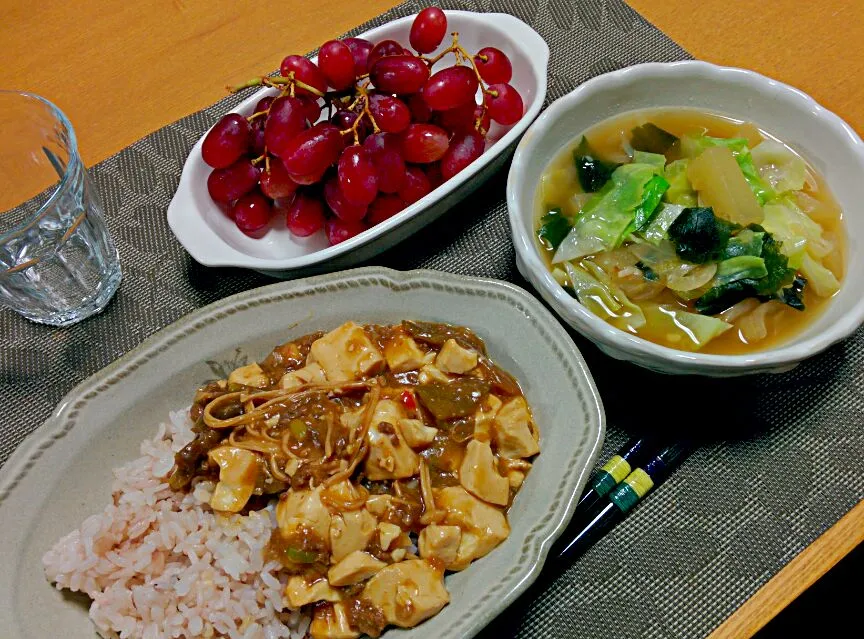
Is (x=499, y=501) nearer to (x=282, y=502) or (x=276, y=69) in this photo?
(x=282, y=502)

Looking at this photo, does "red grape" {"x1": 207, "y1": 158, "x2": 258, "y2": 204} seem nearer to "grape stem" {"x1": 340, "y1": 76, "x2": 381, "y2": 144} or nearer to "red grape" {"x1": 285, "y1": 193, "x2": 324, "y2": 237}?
"red grape" {"x1": 285, "y1": 193, "x2": 324, "y2": 237}

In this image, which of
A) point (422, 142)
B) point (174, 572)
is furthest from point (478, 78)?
point (174, 572)

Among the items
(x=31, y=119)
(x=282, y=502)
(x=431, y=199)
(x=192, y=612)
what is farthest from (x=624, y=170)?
(x=31, y=119)

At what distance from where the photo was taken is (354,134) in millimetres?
Answer: 1273

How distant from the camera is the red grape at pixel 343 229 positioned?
51.9 inches

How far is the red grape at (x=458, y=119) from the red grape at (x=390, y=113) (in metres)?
0.09

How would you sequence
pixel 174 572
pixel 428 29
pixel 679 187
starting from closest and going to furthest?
1. pixel 174 572
2. pixel 679 187
3. pixel 428 29

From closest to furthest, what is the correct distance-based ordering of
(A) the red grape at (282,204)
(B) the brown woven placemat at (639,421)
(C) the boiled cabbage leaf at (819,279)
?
(B) the brown woven placemat at (639,421) → (C) the boiled cabbage leaf at (819,279) → (A) the red grape at (282,204)

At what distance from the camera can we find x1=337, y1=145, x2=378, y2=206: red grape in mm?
1235

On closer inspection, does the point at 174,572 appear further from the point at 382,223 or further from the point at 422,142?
the point at 422,142

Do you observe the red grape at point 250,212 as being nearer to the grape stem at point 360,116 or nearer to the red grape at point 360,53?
the grape stem at point 360,116

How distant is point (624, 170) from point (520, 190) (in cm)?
23

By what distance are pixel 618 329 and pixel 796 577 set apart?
0.50m

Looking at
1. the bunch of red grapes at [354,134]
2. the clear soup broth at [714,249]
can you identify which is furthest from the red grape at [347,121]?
the clear soup broth at [714,249]
